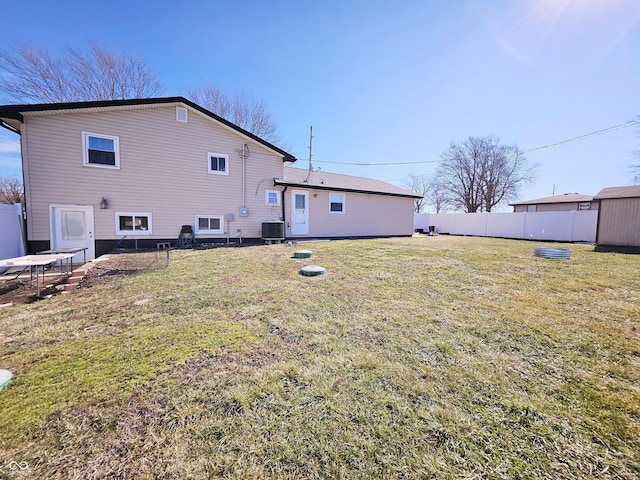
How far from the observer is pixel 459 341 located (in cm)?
277

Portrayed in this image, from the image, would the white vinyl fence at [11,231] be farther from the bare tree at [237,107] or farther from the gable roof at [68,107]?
the bare tree at [237,107]

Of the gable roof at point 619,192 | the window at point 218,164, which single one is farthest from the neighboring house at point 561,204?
the window at point 218,164

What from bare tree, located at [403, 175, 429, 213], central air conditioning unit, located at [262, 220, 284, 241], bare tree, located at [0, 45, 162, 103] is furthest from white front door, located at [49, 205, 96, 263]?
bare tree, located at [403, 175, 429, 213]

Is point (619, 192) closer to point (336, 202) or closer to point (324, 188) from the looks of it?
point (336, 202)

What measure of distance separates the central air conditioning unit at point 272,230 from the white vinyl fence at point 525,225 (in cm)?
1758

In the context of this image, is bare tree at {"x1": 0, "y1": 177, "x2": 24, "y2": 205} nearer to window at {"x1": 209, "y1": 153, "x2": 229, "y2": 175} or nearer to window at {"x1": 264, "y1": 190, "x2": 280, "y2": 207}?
window at {"x1": 209, "y1": 153, "x2": 229, "y2": 175}

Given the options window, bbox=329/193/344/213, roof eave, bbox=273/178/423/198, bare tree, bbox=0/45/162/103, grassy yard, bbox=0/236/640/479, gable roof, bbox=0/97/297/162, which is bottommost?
grassy yard, bbox=0/236/640/479

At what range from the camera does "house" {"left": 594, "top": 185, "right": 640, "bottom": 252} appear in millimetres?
10086

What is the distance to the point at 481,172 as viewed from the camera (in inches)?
1156

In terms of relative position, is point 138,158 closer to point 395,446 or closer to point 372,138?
point 395,446

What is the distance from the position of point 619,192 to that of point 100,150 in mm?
20848

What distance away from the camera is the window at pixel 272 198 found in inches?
467

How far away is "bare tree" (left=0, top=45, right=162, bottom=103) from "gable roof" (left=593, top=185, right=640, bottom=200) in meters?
24.1

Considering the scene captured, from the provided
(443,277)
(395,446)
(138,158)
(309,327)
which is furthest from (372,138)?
(395,446)
